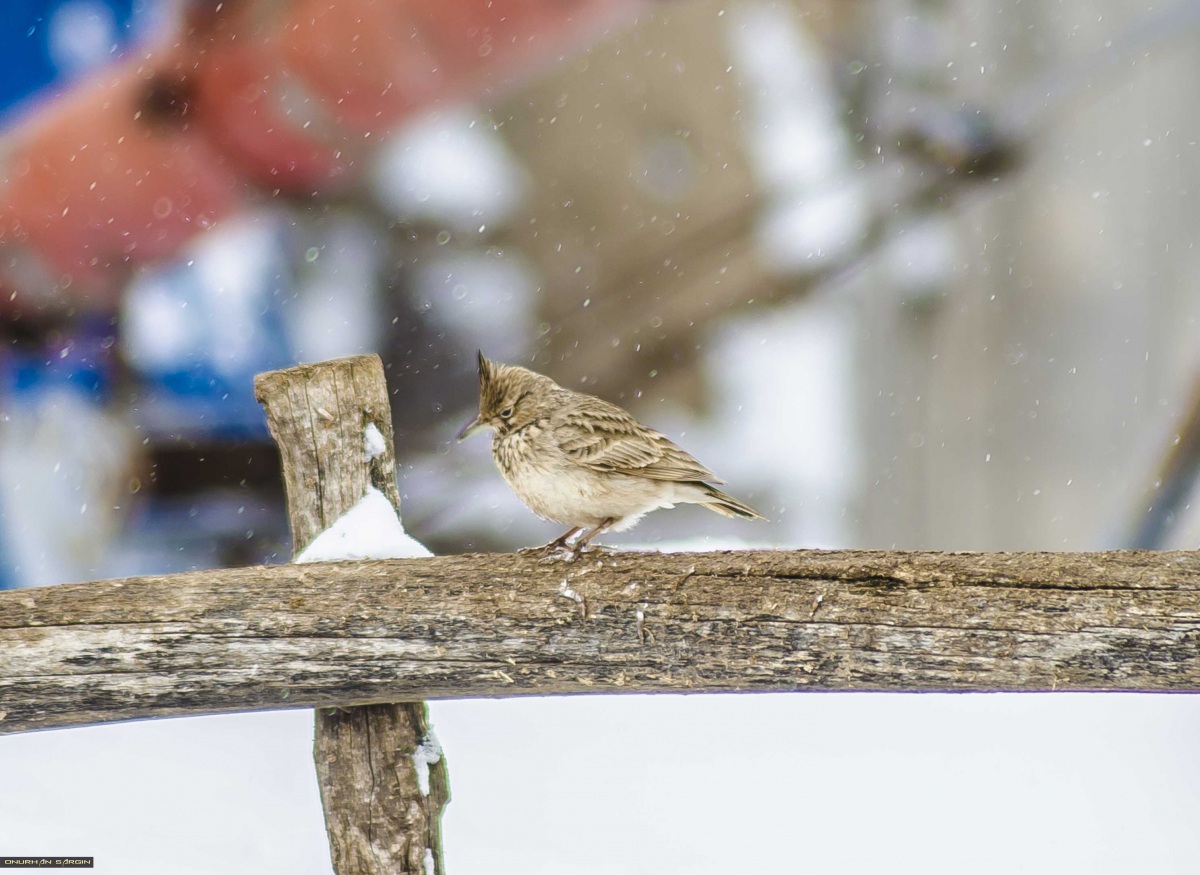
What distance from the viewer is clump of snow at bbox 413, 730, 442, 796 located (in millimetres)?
1555

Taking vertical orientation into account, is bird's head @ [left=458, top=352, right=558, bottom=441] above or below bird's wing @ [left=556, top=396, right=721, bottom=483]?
above

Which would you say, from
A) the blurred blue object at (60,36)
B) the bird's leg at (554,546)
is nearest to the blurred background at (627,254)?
the blurred blue object at (60,36)

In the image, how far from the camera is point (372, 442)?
1682mm

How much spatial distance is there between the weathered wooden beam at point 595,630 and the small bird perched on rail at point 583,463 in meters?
0.16

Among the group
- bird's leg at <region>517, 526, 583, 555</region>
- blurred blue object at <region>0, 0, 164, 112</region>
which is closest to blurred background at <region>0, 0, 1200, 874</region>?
blurred blue object at <region>0, 0, 164, 112</region>

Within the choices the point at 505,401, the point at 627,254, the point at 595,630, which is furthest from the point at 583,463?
the point at 627,254

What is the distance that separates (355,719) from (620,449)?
59 cm

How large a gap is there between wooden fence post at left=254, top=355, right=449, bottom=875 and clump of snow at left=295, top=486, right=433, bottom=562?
0.10ft

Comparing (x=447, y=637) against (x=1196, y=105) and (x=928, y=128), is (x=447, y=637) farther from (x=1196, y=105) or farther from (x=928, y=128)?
(x=1196, y=105)

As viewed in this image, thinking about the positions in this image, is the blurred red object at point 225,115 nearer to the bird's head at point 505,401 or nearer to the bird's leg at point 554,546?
the bird's head at point 505,401

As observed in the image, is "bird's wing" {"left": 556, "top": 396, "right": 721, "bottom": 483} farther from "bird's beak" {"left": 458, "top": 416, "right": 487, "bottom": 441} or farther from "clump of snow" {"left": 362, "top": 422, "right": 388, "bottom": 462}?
"clump of snow" {"left": 362, "top": 422, "right": 388, "bottom": 462}

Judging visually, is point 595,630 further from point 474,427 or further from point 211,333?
point 211,333

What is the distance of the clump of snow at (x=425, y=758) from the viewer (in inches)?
61.2

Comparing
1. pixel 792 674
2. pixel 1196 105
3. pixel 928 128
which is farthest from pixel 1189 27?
pixel 792 674
